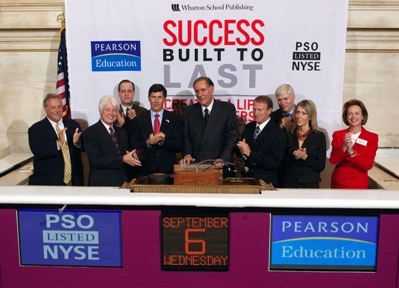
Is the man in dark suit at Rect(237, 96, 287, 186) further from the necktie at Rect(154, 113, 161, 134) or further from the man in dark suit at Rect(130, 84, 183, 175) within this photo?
the necktie at Rect(154, 113, 161, 134)

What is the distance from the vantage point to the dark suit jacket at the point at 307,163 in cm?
424

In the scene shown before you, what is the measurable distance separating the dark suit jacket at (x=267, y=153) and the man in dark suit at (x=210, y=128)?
0.34 meters

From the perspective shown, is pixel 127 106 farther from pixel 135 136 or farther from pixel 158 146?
pixel 158 146

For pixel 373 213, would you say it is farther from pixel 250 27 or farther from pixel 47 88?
pixel 47 88

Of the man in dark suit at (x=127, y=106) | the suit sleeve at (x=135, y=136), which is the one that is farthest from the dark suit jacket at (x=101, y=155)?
the man in dark suit at (x=127, y=106)

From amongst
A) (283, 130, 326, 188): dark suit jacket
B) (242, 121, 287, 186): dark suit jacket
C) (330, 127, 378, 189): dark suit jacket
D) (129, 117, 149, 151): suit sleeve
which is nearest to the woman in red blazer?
(330, 127, 378, 189): dark suit jacket

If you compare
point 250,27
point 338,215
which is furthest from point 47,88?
point 338,215

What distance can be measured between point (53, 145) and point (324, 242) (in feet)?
8.42

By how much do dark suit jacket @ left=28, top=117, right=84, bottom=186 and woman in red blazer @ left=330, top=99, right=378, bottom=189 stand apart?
97.6 inches

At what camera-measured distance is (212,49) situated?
5301 millimetres

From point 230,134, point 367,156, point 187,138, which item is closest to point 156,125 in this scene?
point 187,138

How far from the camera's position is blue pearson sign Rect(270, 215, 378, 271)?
3459 mm

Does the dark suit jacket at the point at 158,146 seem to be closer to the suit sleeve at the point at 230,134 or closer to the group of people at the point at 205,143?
the group of people at the point at 205,143

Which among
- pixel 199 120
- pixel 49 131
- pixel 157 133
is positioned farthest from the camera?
pixel 199 120
